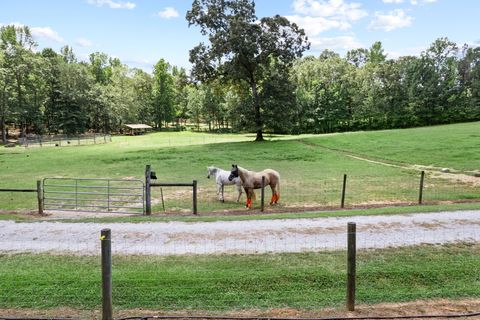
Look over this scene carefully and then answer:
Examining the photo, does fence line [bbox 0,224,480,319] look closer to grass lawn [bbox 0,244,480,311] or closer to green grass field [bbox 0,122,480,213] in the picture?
grass lawn [bbox 0,244,480,311]

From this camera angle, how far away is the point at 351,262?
6043 mm

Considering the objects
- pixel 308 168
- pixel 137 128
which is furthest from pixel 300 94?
pixel 308 168

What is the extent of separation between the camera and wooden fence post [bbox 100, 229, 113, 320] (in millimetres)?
→ 5562

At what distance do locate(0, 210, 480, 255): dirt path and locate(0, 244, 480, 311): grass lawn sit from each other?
2.30ft

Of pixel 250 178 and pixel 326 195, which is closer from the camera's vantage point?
pixel 250 178

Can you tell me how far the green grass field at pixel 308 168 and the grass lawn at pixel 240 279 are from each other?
7714 mm

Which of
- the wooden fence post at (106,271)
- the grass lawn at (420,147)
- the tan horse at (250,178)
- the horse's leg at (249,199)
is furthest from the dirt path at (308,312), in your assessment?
the grass lawn at (420,147)

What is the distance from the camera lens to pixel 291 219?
1260cm

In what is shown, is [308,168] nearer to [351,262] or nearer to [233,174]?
[233,174]

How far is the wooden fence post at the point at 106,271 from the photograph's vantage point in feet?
18.2

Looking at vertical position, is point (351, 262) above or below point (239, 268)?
above

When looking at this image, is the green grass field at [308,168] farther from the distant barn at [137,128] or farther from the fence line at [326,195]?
the distant barn at [137,128]

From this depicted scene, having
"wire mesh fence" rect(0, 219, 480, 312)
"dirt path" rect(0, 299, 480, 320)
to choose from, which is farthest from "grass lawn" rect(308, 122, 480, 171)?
"dirt path" rect(0, 299, 480, 320)

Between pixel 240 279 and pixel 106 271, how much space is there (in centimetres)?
275
